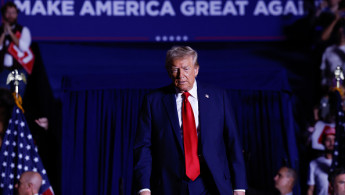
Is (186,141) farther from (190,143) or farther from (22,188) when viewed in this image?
(22,188)

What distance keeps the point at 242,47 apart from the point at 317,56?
1.05 m

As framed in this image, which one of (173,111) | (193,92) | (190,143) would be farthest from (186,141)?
(193,92)

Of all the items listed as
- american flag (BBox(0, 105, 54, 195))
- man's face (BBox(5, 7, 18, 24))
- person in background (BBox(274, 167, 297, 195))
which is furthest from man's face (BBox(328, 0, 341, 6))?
american flag (BBox(0, 105, 54, 195))

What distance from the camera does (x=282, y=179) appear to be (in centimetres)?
538

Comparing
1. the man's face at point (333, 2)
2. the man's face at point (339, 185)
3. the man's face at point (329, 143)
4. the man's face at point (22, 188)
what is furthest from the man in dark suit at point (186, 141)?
the man's face at point (333, 2)

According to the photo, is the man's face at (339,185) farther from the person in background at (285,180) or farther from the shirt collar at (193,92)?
the shirt collar at (193,92)

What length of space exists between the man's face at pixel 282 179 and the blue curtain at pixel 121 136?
317 mm

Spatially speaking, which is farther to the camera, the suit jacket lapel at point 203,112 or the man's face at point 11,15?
the man's face at point 11,15

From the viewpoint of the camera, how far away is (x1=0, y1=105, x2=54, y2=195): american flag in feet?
17.2

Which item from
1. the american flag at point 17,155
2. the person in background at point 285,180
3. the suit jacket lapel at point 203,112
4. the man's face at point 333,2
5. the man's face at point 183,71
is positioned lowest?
the person in background at point 285,180

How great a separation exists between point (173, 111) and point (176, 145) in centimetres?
19

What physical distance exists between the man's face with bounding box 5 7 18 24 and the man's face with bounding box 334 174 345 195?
422cm

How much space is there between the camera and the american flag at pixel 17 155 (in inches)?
207

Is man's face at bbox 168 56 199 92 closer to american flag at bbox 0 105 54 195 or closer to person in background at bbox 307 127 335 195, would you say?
american flag at bbox 0 105 54 195
